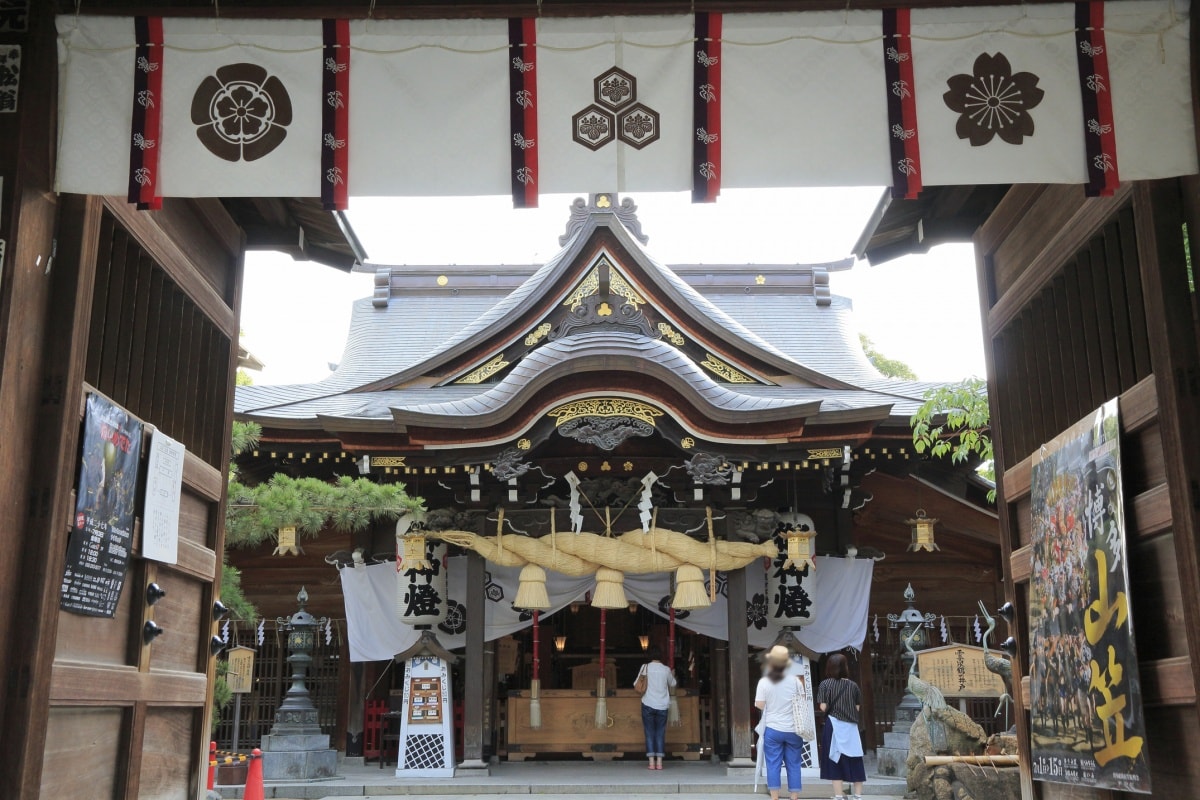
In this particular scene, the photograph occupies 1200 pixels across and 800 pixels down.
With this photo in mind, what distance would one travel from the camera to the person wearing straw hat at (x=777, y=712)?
9453 mm

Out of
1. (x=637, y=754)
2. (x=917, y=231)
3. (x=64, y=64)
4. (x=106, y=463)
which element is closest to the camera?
(x=64, y=64)

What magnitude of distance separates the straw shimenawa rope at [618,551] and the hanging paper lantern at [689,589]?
3.6 inches

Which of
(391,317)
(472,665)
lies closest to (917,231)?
(472,665)

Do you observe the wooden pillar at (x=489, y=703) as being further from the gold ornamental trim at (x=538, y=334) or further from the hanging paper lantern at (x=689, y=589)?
the gold ornamental trim at (x=538, y=334)

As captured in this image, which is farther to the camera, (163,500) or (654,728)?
(654,728)

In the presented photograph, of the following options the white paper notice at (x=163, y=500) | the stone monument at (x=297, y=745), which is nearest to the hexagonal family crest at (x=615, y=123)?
the white paper notice at (x=163, y=500)

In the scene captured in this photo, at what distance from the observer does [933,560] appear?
1567 cm

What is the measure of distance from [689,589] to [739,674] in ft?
3.65

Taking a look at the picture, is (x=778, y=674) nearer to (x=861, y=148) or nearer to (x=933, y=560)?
(x=861, y=148)

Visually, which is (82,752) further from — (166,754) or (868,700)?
(868,700)

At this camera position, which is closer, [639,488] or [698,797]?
[698,797]

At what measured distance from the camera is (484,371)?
1486 centimetres

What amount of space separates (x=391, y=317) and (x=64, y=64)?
1532 centimetres

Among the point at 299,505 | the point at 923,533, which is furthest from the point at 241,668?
the point at 923,533
